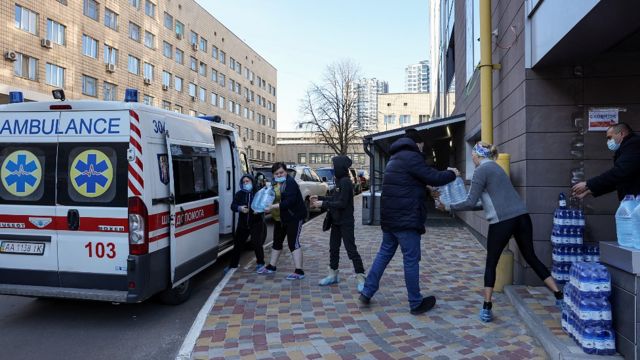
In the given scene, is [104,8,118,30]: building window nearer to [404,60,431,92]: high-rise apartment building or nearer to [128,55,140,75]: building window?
[128,55,140,75]: building window

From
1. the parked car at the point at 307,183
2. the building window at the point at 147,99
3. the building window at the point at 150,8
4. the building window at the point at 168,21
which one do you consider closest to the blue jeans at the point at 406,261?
the parked car at the point at 307,183

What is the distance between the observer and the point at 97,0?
1426 inches

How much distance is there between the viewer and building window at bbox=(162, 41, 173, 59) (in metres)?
47.6

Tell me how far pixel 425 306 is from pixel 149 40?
150ft

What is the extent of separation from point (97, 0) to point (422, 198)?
1530 inches

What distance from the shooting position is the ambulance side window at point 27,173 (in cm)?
Answer: 495

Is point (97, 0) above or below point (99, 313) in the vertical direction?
above

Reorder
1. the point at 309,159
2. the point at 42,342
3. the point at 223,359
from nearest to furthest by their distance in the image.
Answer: the point at 223,359, the point at 42,342, the point at 309,159

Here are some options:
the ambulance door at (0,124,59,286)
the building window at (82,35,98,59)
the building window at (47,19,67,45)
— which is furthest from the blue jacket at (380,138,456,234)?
the building window at (82,35,98,59)

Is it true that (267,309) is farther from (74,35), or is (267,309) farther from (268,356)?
(74,35)

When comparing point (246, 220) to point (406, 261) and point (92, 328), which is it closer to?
point (92, 328)

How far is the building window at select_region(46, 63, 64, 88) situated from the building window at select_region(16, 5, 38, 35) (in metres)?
2.29

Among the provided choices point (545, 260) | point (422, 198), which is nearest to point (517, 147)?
point (545, 260)

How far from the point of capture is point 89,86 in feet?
114
